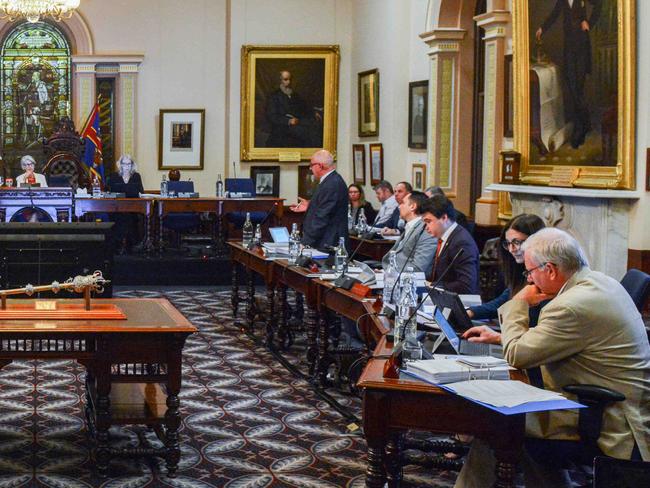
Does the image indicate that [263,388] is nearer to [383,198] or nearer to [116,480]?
[116,480]

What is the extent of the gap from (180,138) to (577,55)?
31.5ft

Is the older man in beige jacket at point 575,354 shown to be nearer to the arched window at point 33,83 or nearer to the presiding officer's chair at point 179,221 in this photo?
the presiding officer's chair at point 179,221

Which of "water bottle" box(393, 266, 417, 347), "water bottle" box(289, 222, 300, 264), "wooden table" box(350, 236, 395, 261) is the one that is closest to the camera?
"water bottle" box(393, 266, 417, 347)

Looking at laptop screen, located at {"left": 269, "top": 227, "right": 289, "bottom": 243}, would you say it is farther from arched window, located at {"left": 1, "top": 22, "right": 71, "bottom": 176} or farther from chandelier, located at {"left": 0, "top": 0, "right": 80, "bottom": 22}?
arched window, located at {"left": 1, "top": 22, "right": 71, "bottom": 176}

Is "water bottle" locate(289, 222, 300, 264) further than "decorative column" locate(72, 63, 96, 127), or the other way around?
"decorative column" locate(72, 63, 96, 127)

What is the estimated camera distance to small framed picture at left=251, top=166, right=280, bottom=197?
58.0 ft

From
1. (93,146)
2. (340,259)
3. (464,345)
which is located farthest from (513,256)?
(93,146)

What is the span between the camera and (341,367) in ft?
25.2

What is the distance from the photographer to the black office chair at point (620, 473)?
285 centimetres

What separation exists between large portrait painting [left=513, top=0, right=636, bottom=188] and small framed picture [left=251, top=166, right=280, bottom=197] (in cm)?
779

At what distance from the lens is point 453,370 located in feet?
13.5

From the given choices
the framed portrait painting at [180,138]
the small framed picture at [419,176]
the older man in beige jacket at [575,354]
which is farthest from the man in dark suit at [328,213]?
the framed portrait painting at [180,138]

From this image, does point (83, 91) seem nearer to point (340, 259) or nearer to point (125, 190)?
point (125, 190)

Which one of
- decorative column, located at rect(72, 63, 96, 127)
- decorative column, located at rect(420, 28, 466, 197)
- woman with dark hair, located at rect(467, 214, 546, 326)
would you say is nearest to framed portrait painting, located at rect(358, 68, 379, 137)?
decorative column, located at rect(420, 28, 466, 197)
